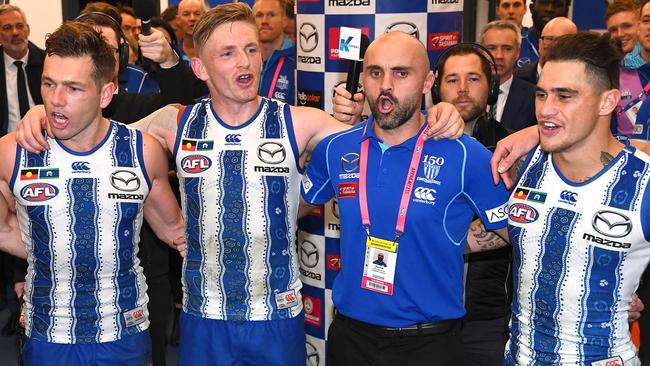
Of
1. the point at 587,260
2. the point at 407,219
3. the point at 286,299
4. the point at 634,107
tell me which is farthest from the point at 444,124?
the point at 634,107

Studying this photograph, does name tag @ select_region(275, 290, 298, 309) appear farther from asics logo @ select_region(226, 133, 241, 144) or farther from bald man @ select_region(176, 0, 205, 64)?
bald man @ select_region(176, 0, 205, 64)

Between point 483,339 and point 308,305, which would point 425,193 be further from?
point 308,305

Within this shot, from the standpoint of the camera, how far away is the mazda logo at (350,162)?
11.0 ft

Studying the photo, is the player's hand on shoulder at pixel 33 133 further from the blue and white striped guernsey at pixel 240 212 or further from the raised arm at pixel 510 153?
the raised arm at pixel 510 153

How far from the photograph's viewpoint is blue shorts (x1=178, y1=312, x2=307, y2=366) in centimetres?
349

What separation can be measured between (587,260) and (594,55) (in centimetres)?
71

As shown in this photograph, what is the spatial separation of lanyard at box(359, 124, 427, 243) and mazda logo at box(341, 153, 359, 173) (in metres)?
0.03

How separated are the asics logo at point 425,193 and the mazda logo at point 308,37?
Answer: 1662mm

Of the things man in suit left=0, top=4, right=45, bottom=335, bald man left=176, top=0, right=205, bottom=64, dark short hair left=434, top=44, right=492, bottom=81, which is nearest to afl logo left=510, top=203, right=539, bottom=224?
dark short hair left=434, top=44, right=492, bottom=81

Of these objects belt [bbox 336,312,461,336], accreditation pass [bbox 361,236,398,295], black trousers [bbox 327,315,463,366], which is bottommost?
black trousers [bbox 327,315,463,366]

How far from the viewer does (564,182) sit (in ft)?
9.59

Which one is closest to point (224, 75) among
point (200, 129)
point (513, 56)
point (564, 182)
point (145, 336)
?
point (200, 129)

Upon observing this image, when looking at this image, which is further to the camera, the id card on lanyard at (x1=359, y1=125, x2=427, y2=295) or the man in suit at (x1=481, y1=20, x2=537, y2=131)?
the man in suit at (x1=481, y1=20, x2=537, y2=131)

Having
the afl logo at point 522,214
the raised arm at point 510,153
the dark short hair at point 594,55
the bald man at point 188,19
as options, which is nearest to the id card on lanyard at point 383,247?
the raised arm at point 510,153
